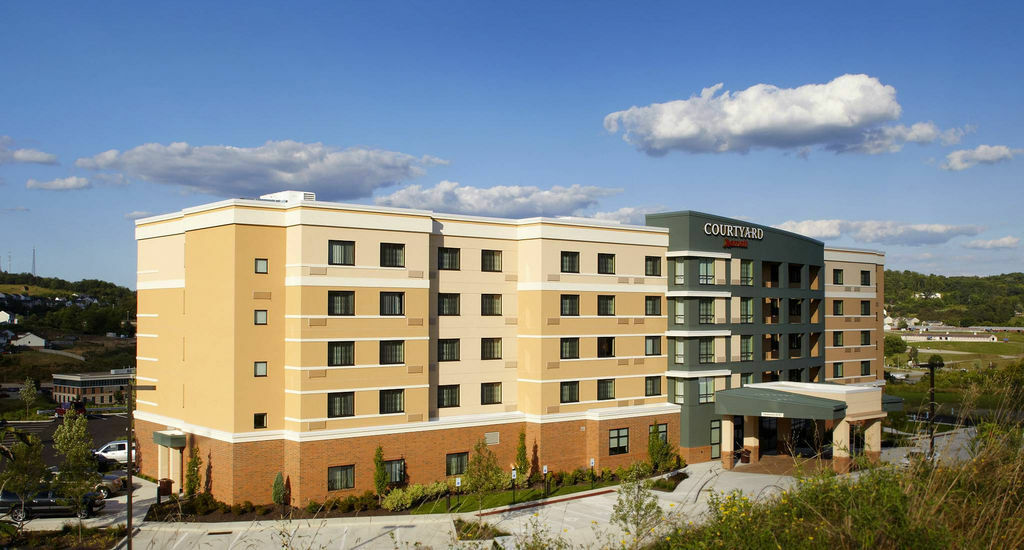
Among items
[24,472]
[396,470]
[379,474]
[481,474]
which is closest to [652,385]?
[481,474]

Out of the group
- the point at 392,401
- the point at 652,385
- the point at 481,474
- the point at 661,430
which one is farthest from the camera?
the point at 652,385

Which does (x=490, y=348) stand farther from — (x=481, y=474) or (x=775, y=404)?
(x=775, y=404)

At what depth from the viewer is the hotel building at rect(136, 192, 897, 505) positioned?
36.5 metres

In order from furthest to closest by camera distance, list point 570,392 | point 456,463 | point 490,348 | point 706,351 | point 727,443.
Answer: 1. point 706,351
2. point 727,443
3. point 570,392
4. point 490,348
5. point 456,463

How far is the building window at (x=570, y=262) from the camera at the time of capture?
44.2 metres

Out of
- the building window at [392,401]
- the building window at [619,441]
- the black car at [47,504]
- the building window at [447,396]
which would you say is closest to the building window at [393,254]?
the building window at [392,401]

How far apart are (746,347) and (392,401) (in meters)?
23.6

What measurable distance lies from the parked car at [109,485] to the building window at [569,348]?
77.4 ft

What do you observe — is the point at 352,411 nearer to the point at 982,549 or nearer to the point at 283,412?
the point at 283,412

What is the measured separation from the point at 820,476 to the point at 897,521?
2.01 meters

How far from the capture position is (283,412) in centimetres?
3694

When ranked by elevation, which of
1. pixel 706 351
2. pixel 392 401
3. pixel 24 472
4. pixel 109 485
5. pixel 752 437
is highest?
pixel 706 351

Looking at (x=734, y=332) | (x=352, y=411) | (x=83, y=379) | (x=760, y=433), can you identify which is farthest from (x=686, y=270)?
(x=83, y=379)

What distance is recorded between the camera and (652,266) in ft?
156
